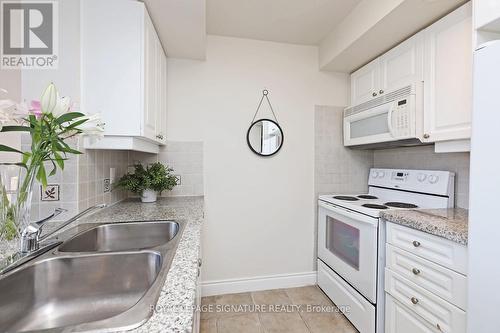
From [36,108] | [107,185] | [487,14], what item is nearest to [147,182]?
[107,185]

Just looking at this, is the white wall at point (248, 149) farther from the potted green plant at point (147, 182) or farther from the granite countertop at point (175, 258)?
the granite countertop at point (175, 258)

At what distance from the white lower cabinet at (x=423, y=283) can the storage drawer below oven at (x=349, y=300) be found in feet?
0.41

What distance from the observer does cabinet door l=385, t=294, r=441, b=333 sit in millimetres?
1278

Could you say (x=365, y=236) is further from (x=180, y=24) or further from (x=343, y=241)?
(x=180, y=24)

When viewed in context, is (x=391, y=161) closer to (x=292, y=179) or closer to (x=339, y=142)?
(x=339, y=142)

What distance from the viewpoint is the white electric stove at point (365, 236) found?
1.58 meters

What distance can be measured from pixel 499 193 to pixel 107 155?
212cm

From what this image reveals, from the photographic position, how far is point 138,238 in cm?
136

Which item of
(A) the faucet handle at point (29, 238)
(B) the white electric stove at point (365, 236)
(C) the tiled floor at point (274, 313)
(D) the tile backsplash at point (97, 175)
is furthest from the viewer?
(C) the tiled floor at point (274, 313)

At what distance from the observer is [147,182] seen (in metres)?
1.89

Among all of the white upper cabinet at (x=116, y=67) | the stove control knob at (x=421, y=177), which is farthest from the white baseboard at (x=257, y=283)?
the white upper cabinet at (x=116, y=67)

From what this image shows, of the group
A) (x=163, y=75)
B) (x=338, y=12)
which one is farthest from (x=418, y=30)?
(x=163, y=75)

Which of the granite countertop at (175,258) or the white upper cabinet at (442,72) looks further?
the white upper cabinet at (442,72)

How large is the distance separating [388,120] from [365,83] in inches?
23.7
